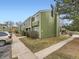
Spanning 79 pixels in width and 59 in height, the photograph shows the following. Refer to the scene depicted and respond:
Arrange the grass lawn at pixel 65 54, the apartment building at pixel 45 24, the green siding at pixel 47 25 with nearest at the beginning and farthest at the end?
the grass lawn at pixel 65 54, the apartment building at pixel 45 24, the green siding at pixel 47 25

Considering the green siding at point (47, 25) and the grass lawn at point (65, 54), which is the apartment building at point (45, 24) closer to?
Answer: the green siding at point (47, 25)

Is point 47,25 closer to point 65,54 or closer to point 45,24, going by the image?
point 45,24

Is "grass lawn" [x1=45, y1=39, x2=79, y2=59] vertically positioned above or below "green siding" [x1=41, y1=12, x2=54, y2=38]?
below

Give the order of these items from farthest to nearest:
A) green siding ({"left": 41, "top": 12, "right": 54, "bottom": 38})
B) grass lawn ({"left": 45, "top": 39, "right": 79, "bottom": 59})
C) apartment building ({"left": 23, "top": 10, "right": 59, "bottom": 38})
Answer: green siding ({"left": 41, "top": 12, "right": 54, "bottom": 38}) < apartment building ({"left": 23, "top": 10, "right": 59, "bottom": 38}) < grass lawn ({"left": 45, "top": 39, "right": 79, "bottom": 59})

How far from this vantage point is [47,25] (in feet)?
97.0

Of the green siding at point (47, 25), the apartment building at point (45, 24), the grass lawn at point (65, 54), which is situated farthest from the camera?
the green siding at point (47, 25)

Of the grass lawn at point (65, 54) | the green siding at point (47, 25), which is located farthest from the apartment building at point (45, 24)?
the grass lawn at point (65, 54)

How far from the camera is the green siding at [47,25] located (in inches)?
1145

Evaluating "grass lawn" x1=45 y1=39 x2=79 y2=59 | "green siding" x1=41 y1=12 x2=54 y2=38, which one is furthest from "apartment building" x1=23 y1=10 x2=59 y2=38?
"grass lawn" x1=45 y1=39 x2=79 y2=59

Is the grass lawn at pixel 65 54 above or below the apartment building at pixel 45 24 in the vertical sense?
below

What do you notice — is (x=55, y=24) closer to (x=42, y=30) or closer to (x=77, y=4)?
(x=42, y=30)

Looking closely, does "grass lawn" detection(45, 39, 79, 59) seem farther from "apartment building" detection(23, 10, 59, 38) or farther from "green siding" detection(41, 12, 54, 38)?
"green siding" detection(41, 12, 54, 38)

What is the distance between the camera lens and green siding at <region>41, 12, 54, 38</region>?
29.1 meters

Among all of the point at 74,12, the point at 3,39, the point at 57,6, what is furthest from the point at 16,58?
the point at 57,6
